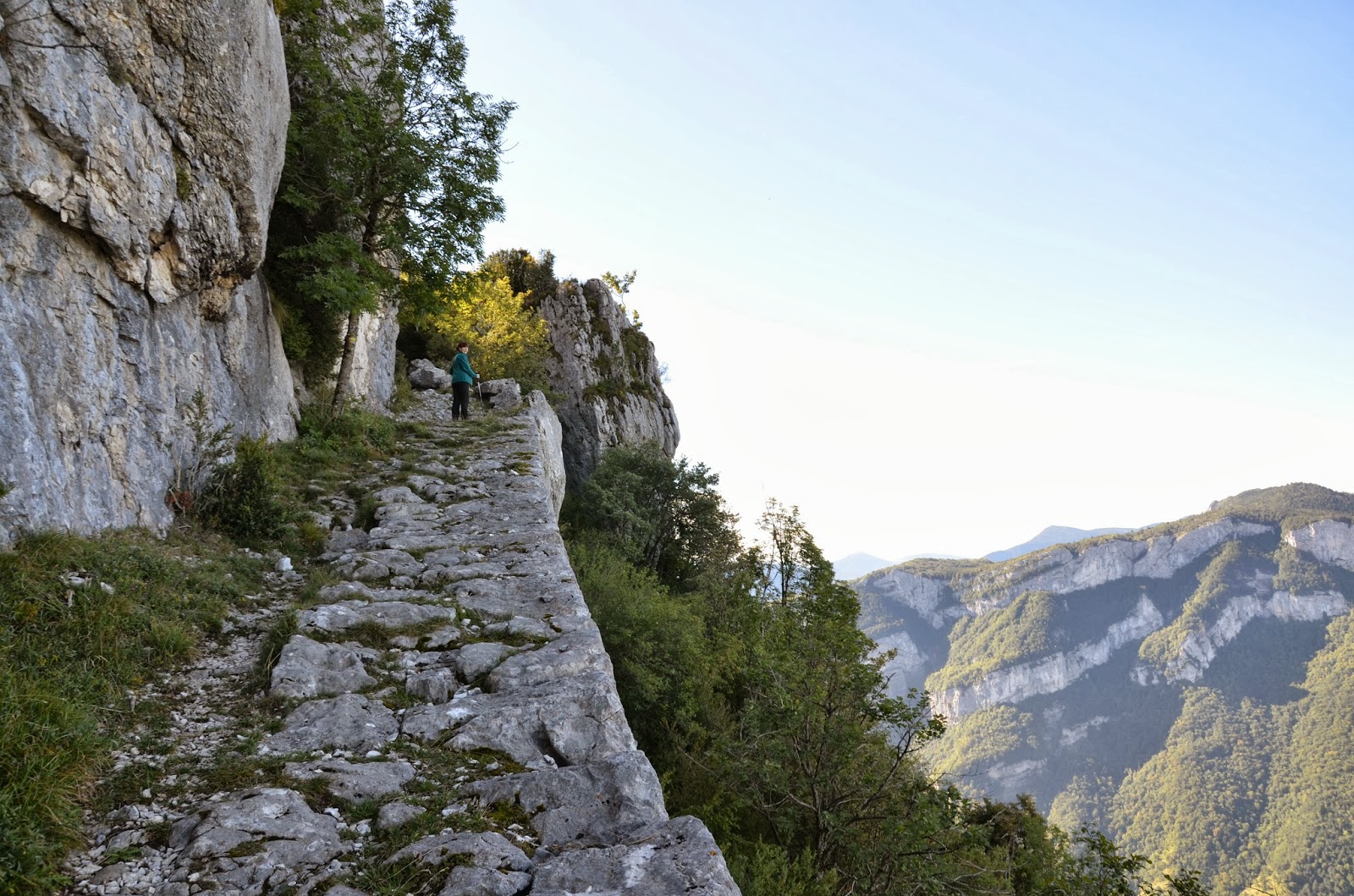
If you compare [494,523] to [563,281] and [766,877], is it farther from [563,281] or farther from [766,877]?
[563,281]

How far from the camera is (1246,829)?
102 m

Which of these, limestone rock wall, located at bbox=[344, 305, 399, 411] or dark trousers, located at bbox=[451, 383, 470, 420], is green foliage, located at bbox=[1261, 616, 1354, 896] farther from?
limestone rock wall, located at bbox=[344, 305, 399, 411]

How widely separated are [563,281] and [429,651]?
24.5 metres

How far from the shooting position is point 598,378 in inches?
1041

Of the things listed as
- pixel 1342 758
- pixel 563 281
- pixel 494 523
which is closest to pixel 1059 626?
pixel 1342 758

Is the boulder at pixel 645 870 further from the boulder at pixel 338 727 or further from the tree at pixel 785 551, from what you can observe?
the tree at pixel 785 551

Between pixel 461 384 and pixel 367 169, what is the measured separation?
18.2 ft

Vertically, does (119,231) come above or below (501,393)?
below

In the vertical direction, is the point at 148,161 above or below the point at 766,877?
above

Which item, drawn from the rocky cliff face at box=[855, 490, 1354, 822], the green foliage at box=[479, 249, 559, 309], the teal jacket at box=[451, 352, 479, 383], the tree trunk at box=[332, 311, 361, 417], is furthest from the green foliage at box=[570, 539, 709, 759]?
the rocky cliff face at box=[855, 490, 1354, 822]

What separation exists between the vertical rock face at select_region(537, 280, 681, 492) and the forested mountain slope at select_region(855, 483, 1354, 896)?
113803 millimetres

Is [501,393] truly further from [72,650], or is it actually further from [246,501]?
[72,650]

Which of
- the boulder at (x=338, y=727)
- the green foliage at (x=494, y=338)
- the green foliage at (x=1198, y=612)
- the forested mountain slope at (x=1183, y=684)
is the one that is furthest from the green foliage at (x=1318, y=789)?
the boulder at (x=338, y=727)

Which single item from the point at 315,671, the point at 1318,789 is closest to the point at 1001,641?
the point at 1318,789
